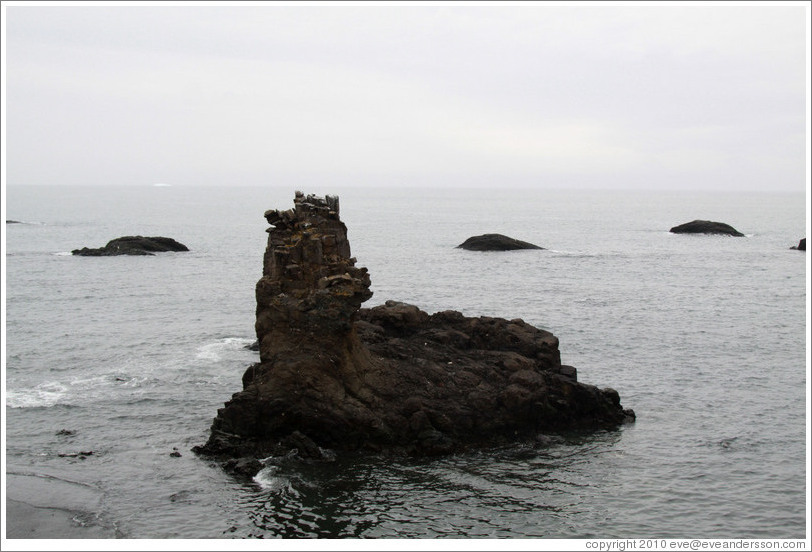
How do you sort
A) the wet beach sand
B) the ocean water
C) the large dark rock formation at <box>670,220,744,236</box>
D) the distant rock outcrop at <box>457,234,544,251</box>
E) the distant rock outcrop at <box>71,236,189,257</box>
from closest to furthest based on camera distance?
the wet beach sand → the ocean water → the distant rock outcrop at <box>71,236,189,257</box> → the distant rock outcrop at <box>457,234,544,251</box> → the large dark rock formation at <box>670,220,744,236</box>

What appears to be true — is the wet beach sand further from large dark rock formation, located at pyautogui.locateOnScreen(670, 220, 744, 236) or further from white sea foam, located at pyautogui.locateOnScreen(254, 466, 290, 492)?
large dark rock formation, located at pyautogui.locateOnScreen(670, 220, 744, 236)

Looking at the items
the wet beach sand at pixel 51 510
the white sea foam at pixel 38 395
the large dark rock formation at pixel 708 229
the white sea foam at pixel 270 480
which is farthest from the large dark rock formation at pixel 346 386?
the large dark rock formation at pixel 708 229

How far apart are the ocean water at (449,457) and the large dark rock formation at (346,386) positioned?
1.46 m

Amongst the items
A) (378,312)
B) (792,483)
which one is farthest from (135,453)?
(792,483)

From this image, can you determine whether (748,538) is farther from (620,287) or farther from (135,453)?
(620,287)

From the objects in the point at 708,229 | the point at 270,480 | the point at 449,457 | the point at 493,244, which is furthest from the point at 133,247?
the point at 708,229

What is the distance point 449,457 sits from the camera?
38.2m

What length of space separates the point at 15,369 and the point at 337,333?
→ 2478 centimetres

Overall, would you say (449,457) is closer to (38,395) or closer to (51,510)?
(51,510)

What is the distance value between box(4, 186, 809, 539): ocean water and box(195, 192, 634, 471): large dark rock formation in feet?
4.81

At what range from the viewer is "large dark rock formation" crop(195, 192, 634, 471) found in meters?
38.6

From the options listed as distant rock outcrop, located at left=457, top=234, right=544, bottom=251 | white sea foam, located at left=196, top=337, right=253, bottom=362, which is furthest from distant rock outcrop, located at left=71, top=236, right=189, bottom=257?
white sea foam, located at left=196, top=337, right=253, bottom=362

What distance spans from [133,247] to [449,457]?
9150cm

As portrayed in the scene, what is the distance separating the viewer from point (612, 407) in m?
43.4
